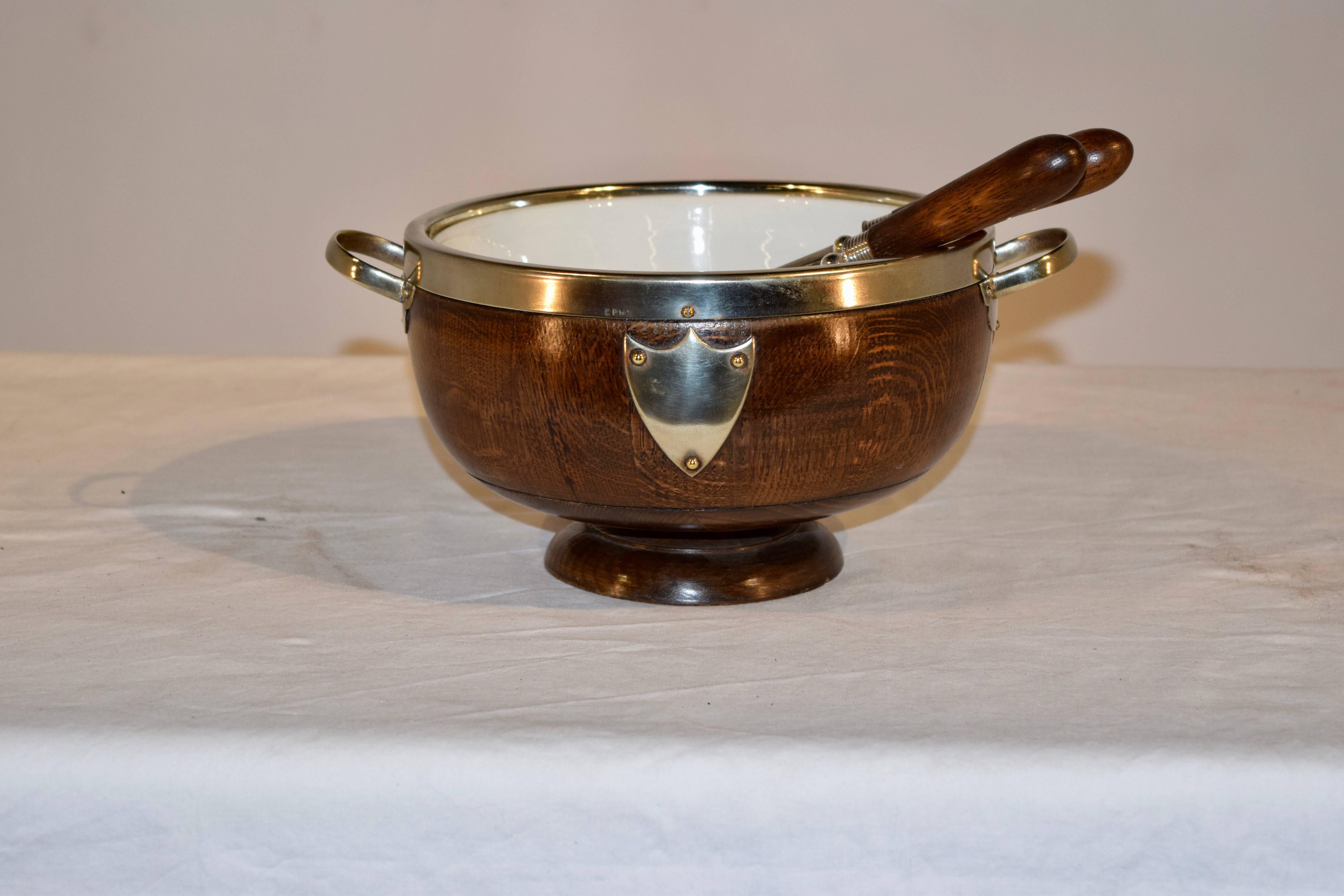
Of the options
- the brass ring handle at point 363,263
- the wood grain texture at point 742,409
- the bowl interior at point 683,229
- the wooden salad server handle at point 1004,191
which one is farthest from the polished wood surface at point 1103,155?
the brass ring handle at point 363,263

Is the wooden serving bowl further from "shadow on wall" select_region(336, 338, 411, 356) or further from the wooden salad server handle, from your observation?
"shadow on wall" select_region(336, 338, 411, 356)

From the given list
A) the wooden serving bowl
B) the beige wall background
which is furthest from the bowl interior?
the beige wall background

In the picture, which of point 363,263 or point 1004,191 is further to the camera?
point 363,263

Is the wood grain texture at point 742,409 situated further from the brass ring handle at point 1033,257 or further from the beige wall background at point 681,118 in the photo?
the beige wall background at point 681,118

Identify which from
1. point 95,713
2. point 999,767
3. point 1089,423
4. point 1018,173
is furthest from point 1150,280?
Answer: point 95,713

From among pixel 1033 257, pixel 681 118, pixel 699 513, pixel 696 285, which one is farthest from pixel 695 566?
pixel 681 118

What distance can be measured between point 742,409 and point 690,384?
4 cm

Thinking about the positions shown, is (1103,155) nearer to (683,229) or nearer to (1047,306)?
(683,229)

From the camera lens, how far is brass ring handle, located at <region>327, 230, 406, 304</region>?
0.96 m

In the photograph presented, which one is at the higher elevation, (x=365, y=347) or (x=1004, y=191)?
(x=1004, y=191)

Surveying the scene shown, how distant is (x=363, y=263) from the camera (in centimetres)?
96

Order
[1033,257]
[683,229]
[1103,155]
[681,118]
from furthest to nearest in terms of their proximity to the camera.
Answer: [681,118], [683,229], [1033,257], [1103,155]

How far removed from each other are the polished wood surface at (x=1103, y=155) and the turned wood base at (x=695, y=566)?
1.05 ft

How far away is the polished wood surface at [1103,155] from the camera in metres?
0.90
